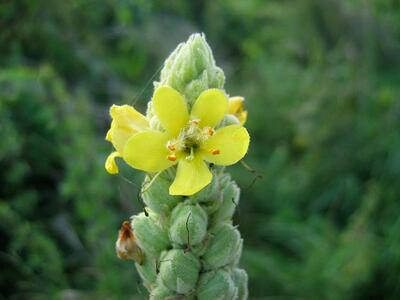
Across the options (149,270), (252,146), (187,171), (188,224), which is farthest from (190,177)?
(252,146)

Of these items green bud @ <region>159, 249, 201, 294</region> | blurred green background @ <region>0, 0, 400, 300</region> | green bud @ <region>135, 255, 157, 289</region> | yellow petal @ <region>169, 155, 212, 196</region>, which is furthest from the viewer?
blurred green background @ <region>0, 0, 400, 300</region>

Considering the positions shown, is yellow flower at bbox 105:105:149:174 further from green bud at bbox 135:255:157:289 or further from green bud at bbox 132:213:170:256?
green bud at bbox 135:255:157:289

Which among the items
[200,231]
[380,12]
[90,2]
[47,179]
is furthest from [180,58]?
[380,12]

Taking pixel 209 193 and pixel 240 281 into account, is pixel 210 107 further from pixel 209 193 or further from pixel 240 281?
pixel 240 281

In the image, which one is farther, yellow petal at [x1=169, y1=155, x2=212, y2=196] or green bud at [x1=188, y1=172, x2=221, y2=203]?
green bud at [x1=188, y1=172, x2=221, y2=203]

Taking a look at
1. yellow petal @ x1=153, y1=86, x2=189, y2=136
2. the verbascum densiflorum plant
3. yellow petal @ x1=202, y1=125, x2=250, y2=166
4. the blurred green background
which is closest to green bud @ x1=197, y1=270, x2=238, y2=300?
the verbascum densiflorum plant

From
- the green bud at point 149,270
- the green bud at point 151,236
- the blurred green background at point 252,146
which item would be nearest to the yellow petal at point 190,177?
the green bud at point 151,236
